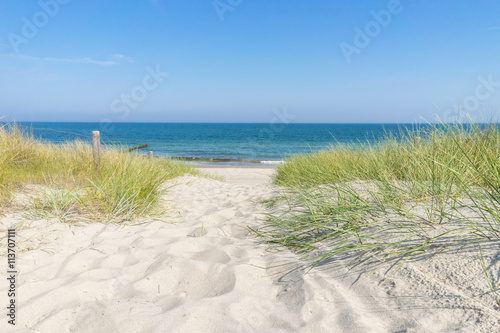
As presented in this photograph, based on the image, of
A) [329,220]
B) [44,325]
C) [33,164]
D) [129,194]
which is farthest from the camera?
Result: [33,164]

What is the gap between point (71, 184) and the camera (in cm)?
411

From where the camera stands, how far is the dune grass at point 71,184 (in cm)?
318

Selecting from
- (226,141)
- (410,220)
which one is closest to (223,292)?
(410,220)

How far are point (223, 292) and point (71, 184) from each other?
11.0 ft

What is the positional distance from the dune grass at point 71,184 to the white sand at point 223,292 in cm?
69

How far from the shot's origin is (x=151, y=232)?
287 cm

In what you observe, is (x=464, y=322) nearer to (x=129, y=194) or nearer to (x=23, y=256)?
(x=23, y=256)

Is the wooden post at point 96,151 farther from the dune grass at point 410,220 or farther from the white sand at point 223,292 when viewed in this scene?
the dune grass at point 410,220

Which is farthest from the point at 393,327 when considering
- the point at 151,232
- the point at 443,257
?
the point at 151,232

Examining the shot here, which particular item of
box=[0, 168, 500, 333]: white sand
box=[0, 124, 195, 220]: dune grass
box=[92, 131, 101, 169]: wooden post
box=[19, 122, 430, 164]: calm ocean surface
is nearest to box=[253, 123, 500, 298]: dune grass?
box=[0, 168, 500, 333]: white sand

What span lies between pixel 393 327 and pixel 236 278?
0.93 meters

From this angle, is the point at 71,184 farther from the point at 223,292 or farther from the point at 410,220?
the point at 410,220

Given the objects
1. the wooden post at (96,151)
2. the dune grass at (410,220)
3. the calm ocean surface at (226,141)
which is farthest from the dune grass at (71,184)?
the dune grass at (410,220)

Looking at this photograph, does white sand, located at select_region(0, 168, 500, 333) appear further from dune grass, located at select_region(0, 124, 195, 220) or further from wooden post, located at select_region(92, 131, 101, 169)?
wooden post, located at select_region(92, 131, 101, 169)
